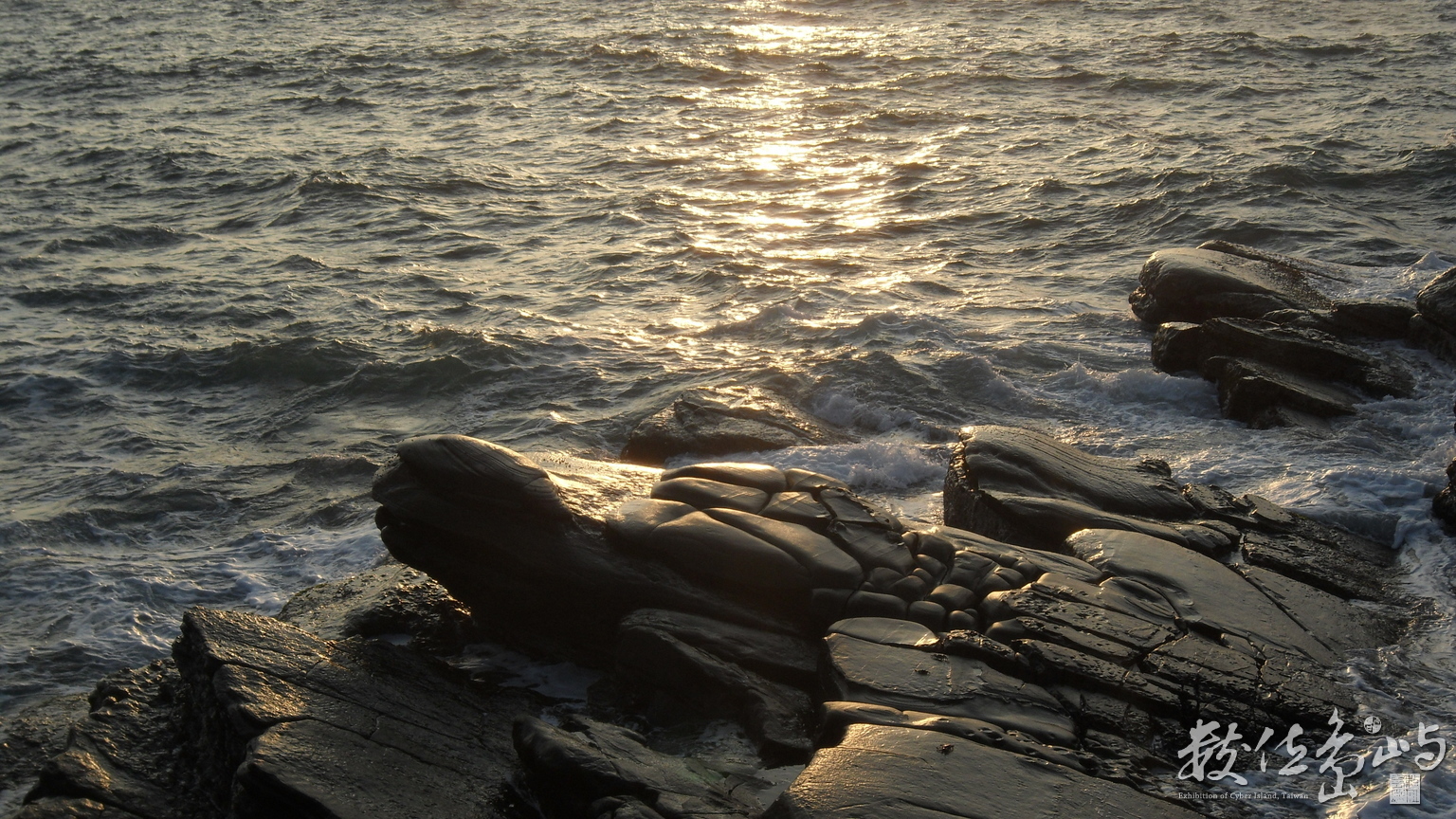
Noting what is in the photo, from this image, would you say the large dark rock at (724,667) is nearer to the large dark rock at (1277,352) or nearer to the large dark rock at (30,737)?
the large dark rock at (30,737)

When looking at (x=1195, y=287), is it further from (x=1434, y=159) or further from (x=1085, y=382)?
(x=1434, y=159)

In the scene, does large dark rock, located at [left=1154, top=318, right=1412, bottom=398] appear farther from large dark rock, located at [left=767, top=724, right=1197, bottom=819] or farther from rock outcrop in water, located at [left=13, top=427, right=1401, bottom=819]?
large dark rock, located at [left=767, top=724, right=1197, bottom=819]

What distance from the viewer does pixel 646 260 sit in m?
15.1

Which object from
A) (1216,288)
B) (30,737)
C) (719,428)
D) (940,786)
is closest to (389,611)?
(30,737)

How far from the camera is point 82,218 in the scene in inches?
683

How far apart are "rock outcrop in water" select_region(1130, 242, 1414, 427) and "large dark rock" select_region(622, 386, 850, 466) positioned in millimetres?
3596

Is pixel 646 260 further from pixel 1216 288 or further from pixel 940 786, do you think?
pixel 940 786

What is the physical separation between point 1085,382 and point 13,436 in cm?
1062

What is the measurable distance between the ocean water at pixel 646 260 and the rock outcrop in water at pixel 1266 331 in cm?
30

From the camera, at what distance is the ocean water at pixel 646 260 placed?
8.87m

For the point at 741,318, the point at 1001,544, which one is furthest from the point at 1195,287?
the point at 1001,544

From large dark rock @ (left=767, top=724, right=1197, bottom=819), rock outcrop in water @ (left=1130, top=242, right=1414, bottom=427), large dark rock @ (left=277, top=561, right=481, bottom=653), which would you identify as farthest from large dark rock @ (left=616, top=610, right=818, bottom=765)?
rock outcrop in water @ (left=1130, top=242, right=1414, bottom=427)

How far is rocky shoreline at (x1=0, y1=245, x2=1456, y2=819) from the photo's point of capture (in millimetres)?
4969

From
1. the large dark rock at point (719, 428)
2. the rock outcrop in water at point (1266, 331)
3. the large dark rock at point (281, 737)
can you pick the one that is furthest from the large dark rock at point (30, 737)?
the rock outcrop in water at point (1266, 331)
